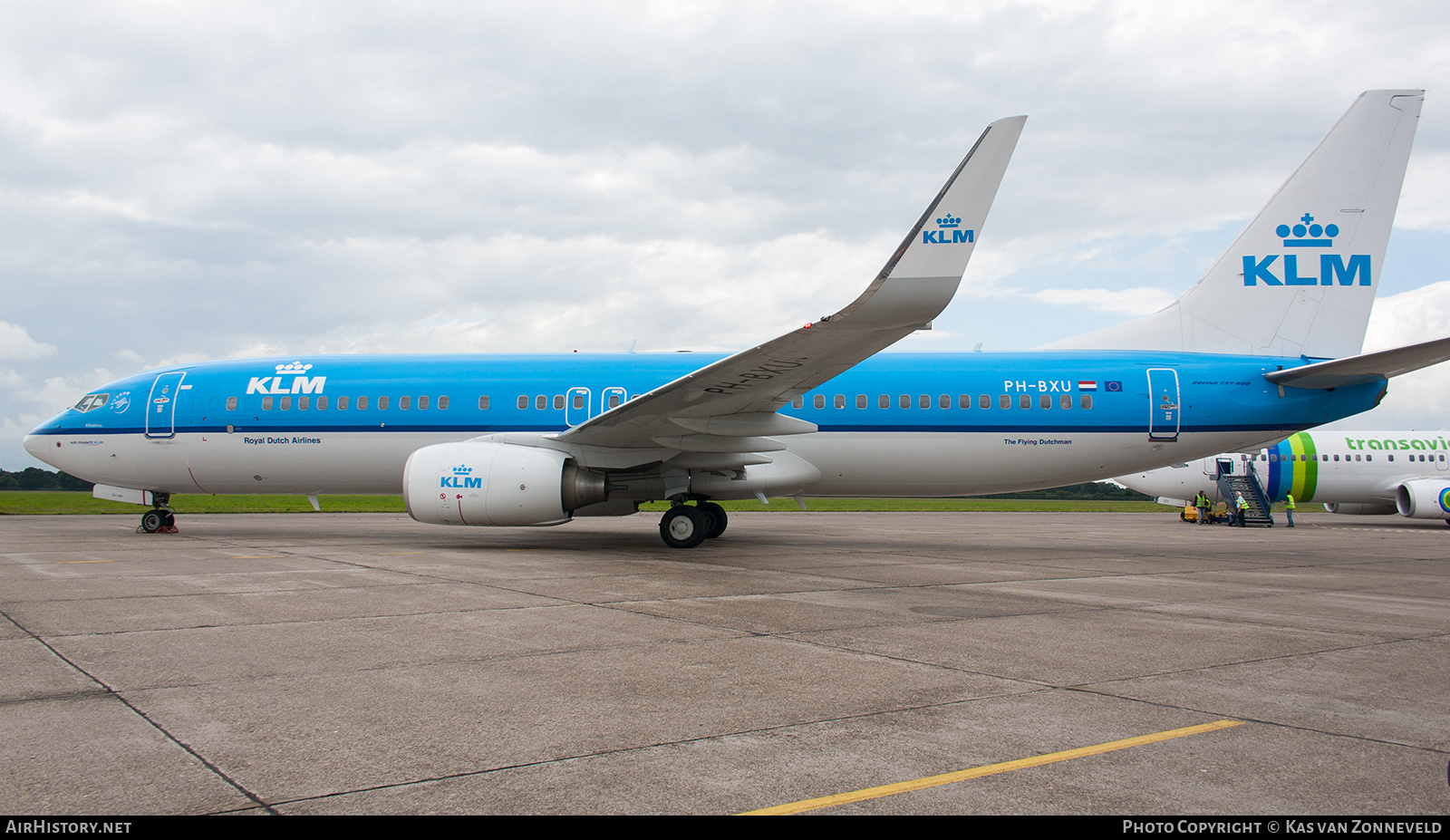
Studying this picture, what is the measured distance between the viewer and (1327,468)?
30.3m

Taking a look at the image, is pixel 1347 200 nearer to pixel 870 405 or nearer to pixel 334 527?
pixel 870 405

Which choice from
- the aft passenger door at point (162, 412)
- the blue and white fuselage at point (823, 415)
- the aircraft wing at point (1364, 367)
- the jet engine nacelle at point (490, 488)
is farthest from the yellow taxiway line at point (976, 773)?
the aft passenger door at point (162, 412)

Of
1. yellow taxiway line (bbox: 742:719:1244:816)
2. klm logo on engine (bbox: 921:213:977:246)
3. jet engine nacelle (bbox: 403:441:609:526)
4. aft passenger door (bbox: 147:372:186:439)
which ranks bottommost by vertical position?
yellow taxiway line (bbox: 742:719:1244:816)

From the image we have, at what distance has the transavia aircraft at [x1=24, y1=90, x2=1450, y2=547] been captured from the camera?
1378 centimetres

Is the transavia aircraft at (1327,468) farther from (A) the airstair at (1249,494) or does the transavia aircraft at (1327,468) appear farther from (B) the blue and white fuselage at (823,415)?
(B) the blue and white fuselage at (823,415)

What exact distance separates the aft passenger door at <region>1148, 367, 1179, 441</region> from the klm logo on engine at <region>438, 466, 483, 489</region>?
36.3 feet

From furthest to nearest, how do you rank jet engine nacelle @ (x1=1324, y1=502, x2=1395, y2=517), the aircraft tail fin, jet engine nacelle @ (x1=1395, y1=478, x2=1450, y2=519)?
jet engine nacelle @ (x1=1324, y1=502, x2=1395, y2=517) → jet engine nacelle @ (x1=1395, y1=478, x2=1450, y2=519) → the aircraft tail fin

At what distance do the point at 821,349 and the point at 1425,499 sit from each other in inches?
1105

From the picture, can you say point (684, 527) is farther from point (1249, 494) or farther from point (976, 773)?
point (1249, 494)

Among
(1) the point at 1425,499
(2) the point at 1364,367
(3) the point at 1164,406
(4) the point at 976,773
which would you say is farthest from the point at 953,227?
(1) the point at 1425,499

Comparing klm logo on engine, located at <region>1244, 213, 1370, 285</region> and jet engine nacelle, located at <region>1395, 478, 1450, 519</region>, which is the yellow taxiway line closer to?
klm logo on engine, located at <region>1244, 213, 1370, 285</region>

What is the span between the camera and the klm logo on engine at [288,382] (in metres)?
15.4

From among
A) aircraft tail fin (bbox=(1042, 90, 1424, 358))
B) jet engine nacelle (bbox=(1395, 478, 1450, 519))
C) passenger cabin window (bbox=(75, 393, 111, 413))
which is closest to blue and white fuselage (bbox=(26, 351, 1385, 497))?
passenger cabin window (bbox=(75, 393, 111, 413))

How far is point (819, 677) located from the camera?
4984mm
